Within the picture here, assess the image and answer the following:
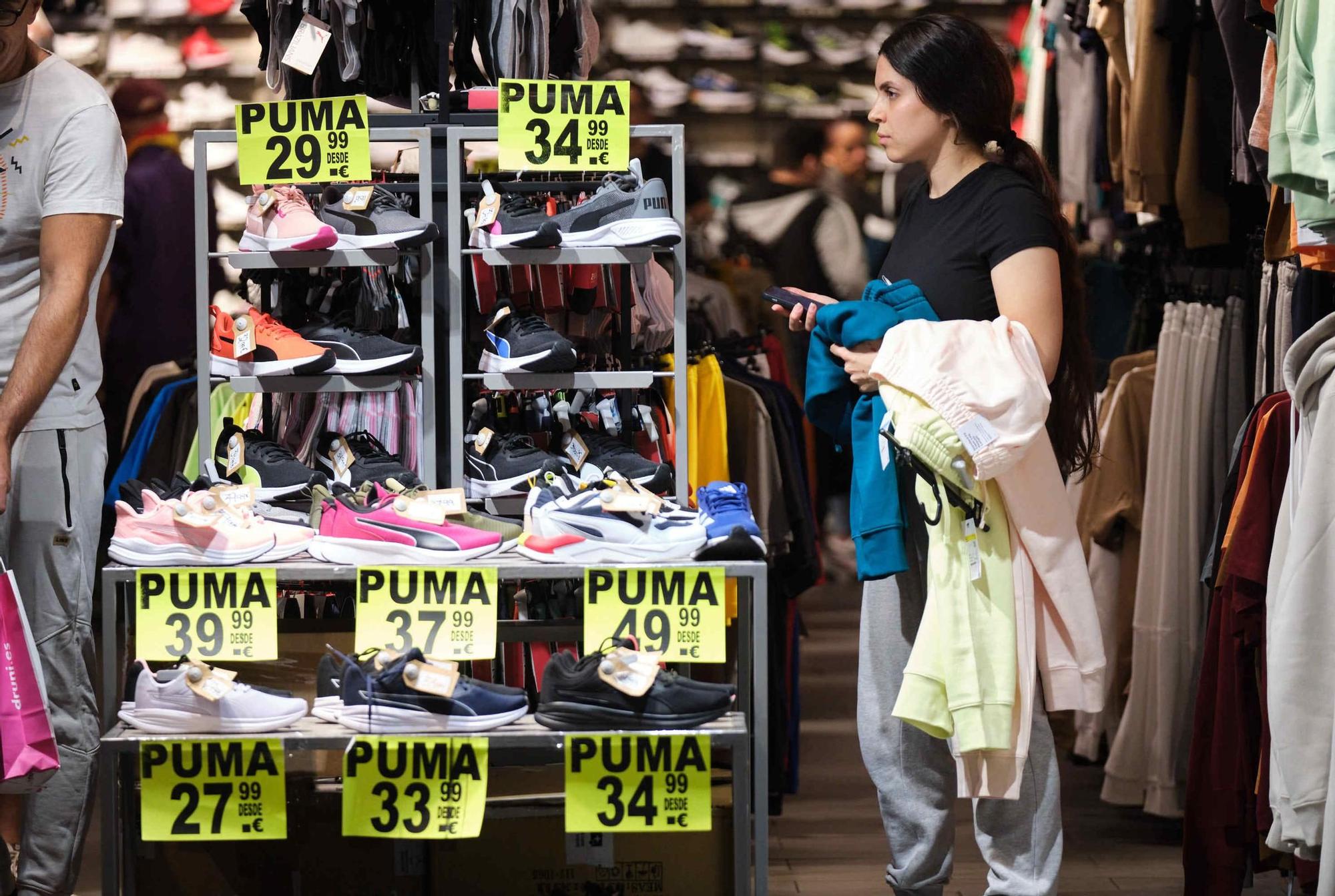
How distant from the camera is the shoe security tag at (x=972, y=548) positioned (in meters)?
2.43

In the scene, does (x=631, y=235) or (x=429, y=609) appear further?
(x=631, y=235)

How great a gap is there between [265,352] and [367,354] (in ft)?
0.60

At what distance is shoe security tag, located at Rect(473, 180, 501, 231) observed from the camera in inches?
105

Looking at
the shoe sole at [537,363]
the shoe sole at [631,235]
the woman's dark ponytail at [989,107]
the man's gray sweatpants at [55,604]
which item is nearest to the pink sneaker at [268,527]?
the man's gray sweatpants at [55,604]

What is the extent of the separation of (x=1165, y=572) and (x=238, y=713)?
241 centimetres

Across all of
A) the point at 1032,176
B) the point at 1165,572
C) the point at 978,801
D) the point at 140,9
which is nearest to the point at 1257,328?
the point at 1165,572

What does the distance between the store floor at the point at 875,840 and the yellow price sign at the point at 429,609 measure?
138 centimetres

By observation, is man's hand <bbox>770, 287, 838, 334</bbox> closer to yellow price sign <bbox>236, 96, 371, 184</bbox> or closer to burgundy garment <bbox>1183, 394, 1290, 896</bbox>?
yellow price sign <bbox>236, 96, 371, 184</bbox>

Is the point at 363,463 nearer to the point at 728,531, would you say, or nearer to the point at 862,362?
the point at 728,531

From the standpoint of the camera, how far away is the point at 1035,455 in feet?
8.11

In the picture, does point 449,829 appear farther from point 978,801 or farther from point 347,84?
point 347,84

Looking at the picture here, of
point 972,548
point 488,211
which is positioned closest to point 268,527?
point 488,211

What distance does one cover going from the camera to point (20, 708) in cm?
237

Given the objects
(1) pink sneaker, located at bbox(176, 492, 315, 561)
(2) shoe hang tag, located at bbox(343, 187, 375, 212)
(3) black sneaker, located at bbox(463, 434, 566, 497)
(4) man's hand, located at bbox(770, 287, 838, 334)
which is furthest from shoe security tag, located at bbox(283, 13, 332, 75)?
(4) man's hand, located at bbox(770, 287, 838, 334)
